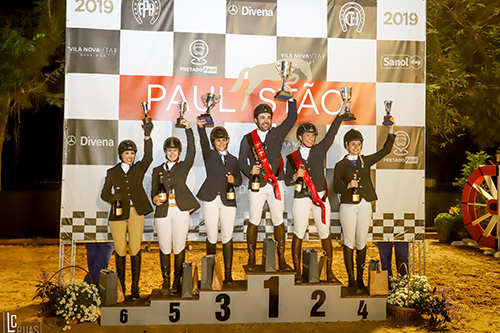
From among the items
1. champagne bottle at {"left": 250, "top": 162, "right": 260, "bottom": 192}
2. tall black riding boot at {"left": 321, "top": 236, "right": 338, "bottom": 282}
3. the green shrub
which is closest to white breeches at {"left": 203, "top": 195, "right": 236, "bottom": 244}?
champagne bottle at {"left": 250, "top": 162, "right": 260, "bottom": 192}

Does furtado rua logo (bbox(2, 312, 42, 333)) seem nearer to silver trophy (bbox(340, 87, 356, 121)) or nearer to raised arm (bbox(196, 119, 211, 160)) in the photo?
raised arm (bbox(196, 119, 211, 160))

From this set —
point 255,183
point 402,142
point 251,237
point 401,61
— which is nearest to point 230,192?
point 255,183

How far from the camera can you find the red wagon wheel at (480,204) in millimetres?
8559

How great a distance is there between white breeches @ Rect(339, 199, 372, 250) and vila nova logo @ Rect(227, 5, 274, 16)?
2298mm

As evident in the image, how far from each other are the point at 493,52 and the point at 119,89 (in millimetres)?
8270

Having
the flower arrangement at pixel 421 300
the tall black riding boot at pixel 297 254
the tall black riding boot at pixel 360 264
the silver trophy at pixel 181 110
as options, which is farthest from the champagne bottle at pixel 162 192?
the flower arrangement at pixel 421 300

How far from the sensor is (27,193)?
378 inches

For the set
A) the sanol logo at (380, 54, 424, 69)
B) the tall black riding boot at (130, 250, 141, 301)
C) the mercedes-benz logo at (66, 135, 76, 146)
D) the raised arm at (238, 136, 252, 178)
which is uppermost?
the sanol logo at (380, 54, 424, 69)

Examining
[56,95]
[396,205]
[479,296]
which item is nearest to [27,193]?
[56,95]

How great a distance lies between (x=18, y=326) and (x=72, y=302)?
511mm

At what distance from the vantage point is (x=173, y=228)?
4570 mm

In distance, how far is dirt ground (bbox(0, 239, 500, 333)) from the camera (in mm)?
4250

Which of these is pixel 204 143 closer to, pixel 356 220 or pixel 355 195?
pixel 355 195

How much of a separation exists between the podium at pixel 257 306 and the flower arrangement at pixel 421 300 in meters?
0.23
